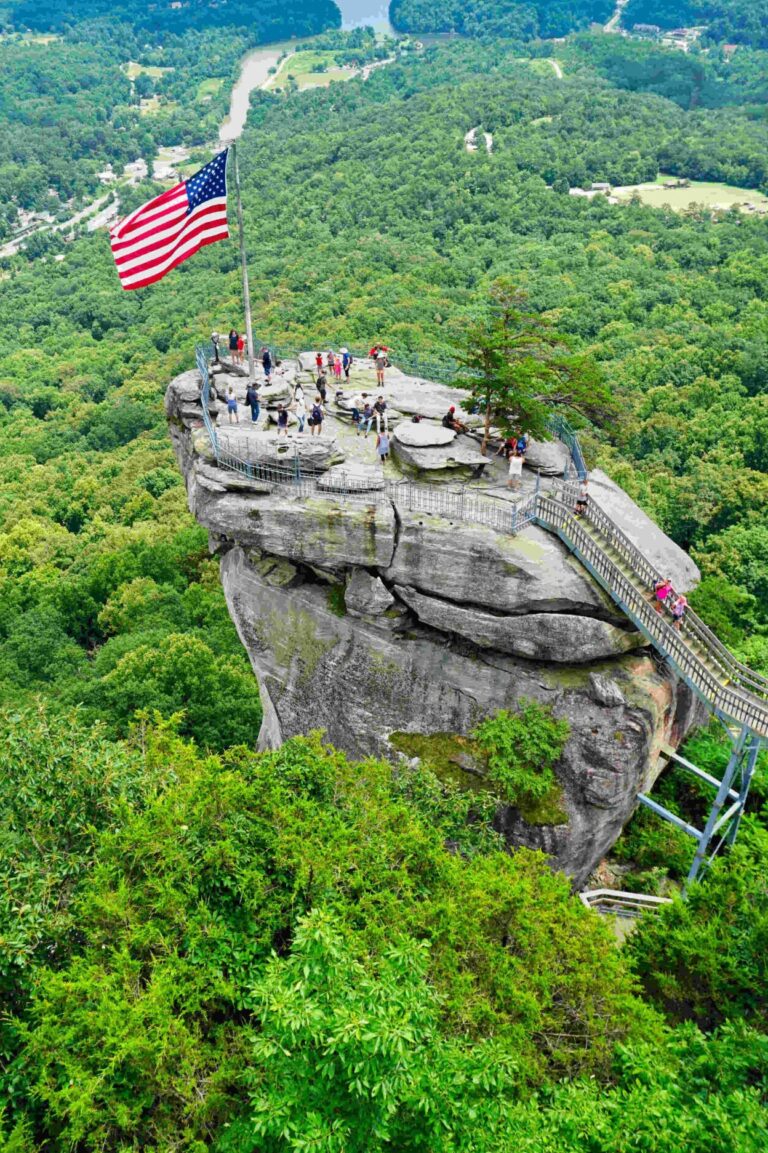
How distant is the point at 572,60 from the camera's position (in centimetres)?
16162

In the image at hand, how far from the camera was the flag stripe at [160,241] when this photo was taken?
98.1 ft

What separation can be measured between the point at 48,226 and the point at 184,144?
47.3m

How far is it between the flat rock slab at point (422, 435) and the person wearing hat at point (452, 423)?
1026mm

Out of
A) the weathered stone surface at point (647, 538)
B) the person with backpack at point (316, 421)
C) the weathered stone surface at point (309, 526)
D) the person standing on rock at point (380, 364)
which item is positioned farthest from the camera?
the person standing on rock at point (380, 364)

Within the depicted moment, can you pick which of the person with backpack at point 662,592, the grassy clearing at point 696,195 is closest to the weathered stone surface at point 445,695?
the person with backpack at point 662,592

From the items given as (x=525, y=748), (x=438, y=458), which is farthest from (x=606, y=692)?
(x=438, y=458)

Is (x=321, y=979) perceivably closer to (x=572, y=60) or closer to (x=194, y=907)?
(x=194, y=907)

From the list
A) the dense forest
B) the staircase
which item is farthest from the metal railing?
the dense forest

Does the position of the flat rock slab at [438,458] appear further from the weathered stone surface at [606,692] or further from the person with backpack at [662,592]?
the weathered stone surface at [606,692]

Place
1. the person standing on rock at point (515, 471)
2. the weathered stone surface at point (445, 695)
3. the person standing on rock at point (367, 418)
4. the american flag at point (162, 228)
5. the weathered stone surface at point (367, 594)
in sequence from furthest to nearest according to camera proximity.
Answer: the person standing on rock at point (367, 418)
the american flag at point (162, 228)
the person standing on rock at point (515, 471)
the weathered stone surface at point (367, 594)
the weathered stone surface at point (445, 695)

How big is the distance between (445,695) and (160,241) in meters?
17.6

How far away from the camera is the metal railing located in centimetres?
2609

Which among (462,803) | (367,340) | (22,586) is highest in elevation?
(462,803)

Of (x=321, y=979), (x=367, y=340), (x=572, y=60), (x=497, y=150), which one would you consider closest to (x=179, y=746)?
(x=321, y=979)
